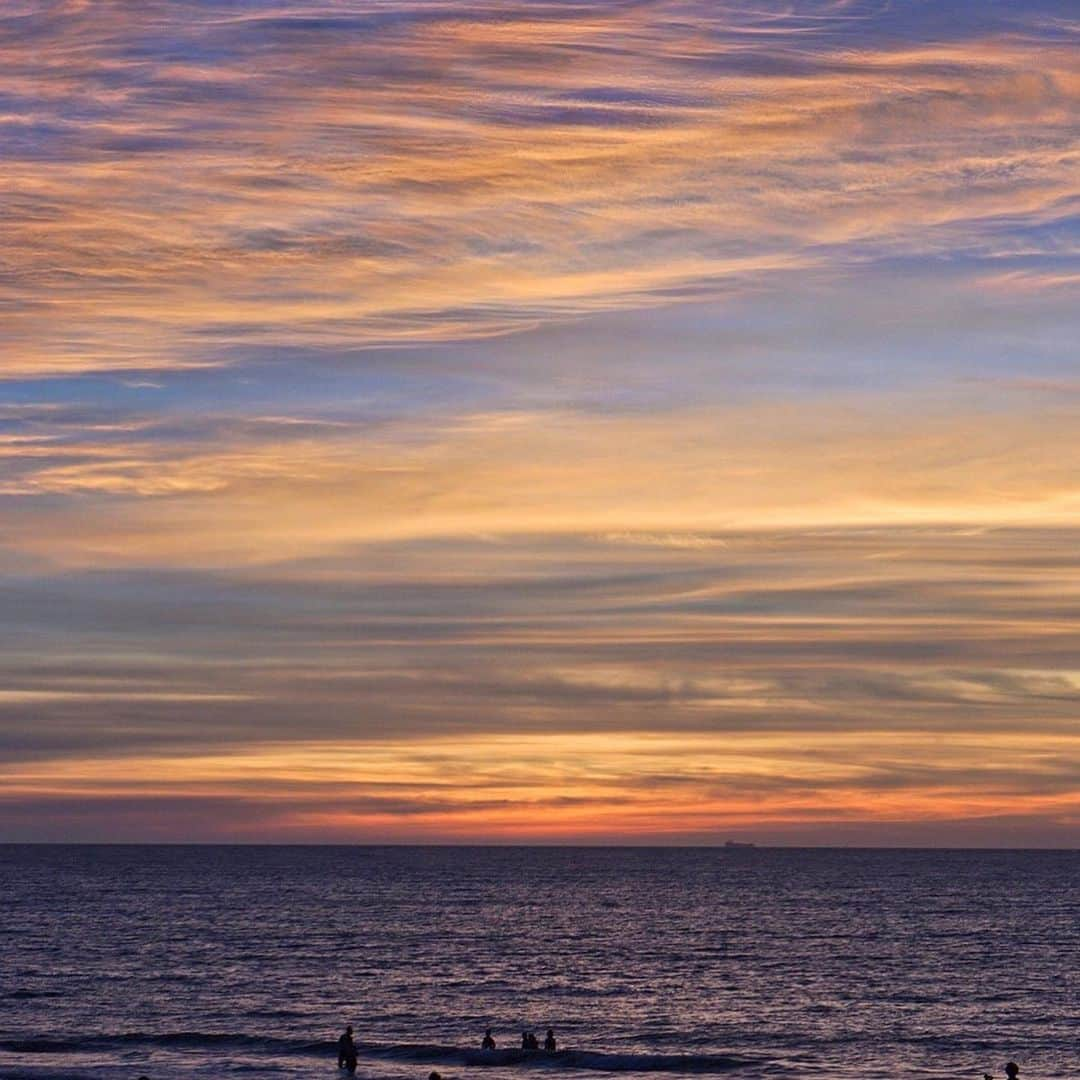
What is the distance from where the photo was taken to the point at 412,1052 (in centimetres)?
7531

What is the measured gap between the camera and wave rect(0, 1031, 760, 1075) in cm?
7206

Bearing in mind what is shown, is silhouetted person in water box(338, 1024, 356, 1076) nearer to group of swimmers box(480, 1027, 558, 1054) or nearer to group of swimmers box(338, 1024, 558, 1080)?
group of swimmers box(338, 1024, 558, 1080)

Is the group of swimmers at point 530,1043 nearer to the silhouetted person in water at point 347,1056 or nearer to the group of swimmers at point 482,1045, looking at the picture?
the group of swimmers at point 482,1045

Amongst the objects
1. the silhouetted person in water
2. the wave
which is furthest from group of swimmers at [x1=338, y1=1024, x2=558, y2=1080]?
the wave

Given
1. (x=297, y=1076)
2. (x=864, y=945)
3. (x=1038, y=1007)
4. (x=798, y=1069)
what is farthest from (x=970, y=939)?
(x=297, y=1076)

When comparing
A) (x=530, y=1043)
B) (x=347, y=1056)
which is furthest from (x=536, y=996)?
(x=347, y=1056)

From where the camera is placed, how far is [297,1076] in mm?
67938

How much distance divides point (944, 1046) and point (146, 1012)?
41.2m

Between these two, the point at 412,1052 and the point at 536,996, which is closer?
the point at 412,1052

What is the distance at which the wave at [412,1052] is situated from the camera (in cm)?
7206

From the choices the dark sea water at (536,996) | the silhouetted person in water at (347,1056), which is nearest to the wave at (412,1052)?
the dark sea water at (536,996)

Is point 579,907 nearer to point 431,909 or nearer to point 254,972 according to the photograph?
point 431,909

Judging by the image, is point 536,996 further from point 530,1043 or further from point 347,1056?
point 347,1056

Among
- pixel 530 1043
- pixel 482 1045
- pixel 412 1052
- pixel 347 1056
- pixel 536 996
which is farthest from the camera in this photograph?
pixel 536 996
